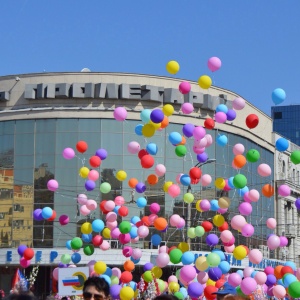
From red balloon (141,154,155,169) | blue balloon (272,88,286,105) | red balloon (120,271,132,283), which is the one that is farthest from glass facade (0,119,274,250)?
blue balloon (272,88,286,105)

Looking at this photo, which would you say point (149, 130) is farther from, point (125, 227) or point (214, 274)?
point (214, 274)

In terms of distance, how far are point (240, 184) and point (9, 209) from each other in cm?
2298

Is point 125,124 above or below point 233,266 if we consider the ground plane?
above

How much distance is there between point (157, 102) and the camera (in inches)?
1499

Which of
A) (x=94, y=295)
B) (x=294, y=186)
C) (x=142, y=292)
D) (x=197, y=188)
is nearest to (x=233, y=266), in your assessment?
(x=197, y=188)

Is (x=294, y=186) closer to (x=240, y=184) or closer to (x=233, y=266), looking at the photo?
(x=233, y=266)

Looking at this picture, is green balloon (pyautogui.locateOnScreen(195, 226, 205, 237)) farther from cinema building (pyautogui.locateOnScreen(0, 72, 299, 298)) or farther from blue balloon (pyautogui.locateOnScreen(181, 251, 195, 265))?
cinema building (pyautogui.locateOnScreen(0, 72, 299, 298))

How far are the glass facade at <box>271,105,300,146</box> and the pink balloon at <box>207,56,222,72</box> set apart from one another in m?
96.1

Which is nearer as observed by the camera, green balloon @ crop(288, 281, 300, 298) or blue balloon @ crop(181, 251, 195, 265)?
green balloon @ crop(288, 281, 300, 298)

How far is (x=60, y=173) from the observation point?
36906mm

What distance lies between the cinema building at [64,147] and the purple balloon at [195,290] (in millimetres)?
20966

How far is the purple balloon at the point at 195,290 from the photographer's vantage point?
15.0m

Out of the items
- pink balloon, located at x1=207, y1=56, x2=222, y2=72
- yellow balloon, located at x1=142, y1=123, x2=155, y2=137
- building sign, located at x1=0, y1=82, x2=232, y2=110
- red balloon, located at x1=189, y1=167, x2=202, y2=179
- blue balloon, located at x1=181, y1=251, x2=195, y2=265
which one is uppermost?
building sign, located at x1=0, y1=82, x2=232, y2=110

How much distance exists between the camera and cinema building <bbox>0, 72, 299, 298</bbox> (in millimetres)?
36625
